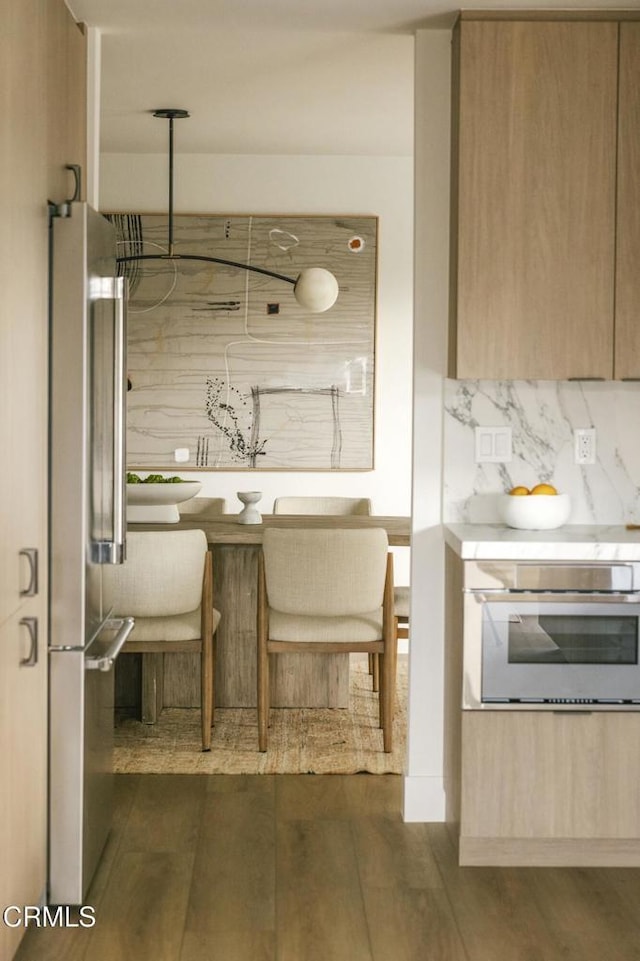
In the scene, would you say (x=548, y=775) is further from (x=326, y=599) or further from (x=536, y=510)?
(x=326, y=599)

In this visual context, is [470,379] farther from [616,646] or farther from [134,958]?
[134,958]

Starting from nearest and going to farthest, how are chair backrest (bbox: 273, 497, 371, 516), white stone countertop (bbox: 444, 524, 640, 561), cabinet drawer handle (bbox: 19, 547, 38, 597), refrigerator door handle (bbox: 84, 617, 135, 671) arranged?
cabinet drawer handle (bbox: 19, 547, 38, 597)
refrigerator door handle (bbox: 84, 617, 135, 671)
white stone countertop (bbox: 444, 524, 640, 561)
chair backrest (bbox: 273, 497, 371, 516)

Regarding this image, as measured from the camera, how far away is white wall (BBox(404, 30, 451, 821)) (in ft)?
11.9

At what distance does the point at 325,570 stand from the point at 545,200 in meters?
1.63

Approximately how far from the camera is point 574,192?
133 inches

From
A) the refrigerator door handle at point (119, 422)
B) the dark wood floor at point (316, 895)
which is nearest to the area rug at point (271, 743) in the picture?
the dark wood floor at point (316, 895)

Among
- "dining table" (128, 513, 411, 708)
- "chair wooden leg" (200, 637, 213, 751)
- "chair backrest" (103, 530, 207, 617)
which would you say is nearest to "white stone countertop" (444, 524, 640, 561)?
"chair backrest" (103, 530, 207, 617)

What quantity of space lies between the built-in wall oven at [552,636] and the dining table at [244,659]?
160 centimetres

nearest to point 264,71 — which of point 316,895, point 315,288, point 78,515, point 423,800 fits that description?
point 315,288

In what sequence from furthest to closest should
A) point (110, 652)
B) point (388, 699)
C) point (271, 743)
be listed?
point (271, 743), point (388, 699), point (110, 652)

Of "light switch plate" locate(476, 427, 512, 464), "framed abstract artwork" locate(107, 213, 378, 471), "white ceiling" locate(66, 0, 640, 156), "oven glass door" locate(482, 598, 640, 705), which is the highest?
"white ceiling" locate(66, 0, 640, 156)

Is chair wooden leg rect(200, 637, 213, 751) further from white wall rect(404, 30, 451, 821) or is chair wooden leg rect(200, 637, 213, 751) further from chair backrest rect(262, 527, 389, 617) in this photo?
white wall rect(404, 30, 451, 821)

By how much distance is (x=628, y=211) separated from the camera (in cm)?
338

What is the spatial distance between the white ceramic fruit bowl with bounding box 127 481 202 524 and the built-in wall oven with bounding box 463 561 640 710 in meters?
1.96
